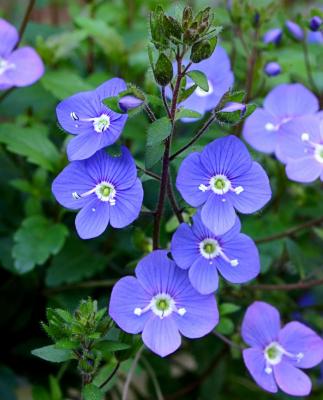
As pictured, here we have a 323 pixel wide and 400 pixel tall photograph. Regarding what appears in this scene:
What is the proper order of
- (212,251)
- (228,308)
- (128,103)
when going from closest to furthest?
(128,103) → (212,251) → (228,308)

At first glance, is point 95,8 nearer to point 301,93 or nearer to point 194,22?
point 301,93

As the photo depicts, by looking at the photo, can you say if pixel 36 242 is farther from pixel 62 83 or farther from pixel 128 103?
pixel 128 103

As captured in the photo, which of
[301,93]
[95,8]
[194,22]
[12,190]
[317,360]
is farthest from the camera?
[95,8]

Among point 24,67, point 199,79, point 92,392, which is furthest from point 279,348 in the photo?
point 24,67

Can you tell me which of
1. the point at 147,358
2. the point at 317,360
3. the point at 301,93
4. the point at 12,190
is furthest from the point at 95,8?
the point at 317,360

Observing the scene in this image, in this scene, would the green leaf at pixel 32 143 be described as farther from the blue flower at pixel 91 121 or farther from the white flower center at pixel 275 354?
the white flower center at pixel 275 354

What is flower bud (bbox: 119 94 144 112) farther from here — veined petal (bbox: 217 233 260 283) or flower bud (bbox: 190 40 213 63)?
veined petal (bbox: 217 233 260 283)

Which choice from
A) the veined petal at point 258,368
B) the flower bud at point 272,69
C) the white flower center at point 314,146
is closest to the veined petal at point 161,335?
the veined petal at point 258,368
